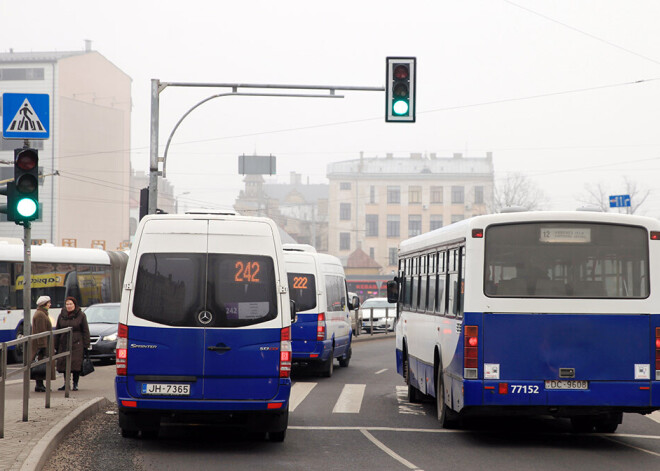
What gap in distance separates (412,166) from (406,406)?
109372mm

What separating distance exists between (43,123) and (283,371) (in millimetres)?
5029

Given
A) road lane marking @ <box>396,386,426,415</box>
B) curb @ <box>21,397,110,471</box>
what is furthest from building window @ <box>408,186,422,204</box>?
curb @ <box>21,397,110,471</box>

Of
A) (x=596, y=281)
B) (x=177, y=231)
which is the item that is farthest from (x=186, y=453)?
(x=596, y=281)

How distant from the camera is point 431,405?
55.3 feet

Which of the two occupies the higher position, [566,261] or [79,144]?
[79,144]

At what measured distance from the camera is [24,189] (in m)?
13.0

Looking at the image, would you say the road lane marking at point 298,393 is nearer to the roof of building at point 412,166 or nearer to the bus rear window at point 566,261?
the bus rear window at point 566,261

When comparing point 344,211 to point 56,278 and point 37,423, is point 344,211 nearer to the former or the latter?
point 56,278

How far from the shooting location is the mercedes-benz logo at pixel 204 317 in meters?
11.1

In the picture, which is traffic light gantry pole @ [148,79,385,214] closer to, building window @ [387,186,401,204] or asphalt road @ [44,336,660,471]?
asphalt road @ [44,336,660,471]

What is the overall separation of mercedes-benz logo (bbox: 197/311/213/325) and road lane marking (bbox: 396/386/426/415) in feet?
17.2

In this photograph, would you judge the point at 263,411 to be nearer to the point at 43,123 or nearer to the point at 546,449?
the point at 546,449

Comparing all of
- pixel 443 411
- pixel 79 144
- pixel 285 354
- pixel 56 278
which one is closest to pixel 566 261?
pixel 443 411

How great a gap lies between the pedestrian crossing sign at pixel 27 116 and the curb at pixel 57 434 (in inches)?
140
